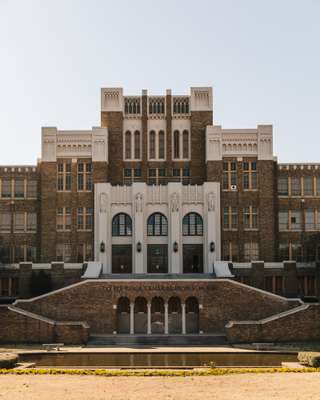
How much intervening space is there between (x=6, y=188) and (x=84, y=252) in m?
9.82

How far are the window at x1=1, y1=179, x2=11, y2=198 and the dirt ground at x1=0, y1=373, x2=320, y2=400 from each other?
3801 centimetres

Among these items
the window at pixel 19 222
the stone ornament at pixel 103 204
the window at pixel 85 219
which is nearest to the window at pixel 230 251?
the stone ornament at pixel 103 204

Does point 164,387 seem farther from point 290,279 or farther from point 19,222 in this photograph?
point 19,222

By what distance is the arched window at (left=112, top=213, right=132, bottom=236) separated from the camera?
65.6 metres

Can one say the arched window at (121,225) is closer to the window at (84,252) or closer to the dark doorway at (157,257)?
the dark doorway at (157,257)

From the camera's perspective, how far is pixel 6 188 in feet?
225

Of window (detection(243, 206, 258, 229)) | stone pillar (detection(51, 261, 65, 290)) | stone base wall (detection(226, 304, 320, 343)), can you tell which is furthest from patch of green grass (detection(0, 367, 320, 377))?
window (detection(243, 206, 258, 229))

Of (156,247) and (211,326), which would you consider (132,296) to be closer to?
(211,326)

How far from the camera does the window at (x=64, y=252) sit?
66.5m

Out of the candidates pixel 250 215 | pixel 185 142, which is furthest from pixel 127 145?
pixel 250 215

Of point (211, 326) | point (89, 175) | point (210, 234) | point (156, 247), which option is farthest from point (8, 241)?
point (211, 326)

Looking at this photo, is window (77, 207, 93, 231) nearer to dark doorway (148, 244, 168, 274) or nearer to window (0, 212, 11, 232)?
dark doorway (148, 244, 168, 274)

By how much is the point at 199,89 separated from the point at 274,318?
27.2 meters

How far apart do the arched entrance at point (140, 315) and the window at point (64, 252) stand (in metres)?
12.2
